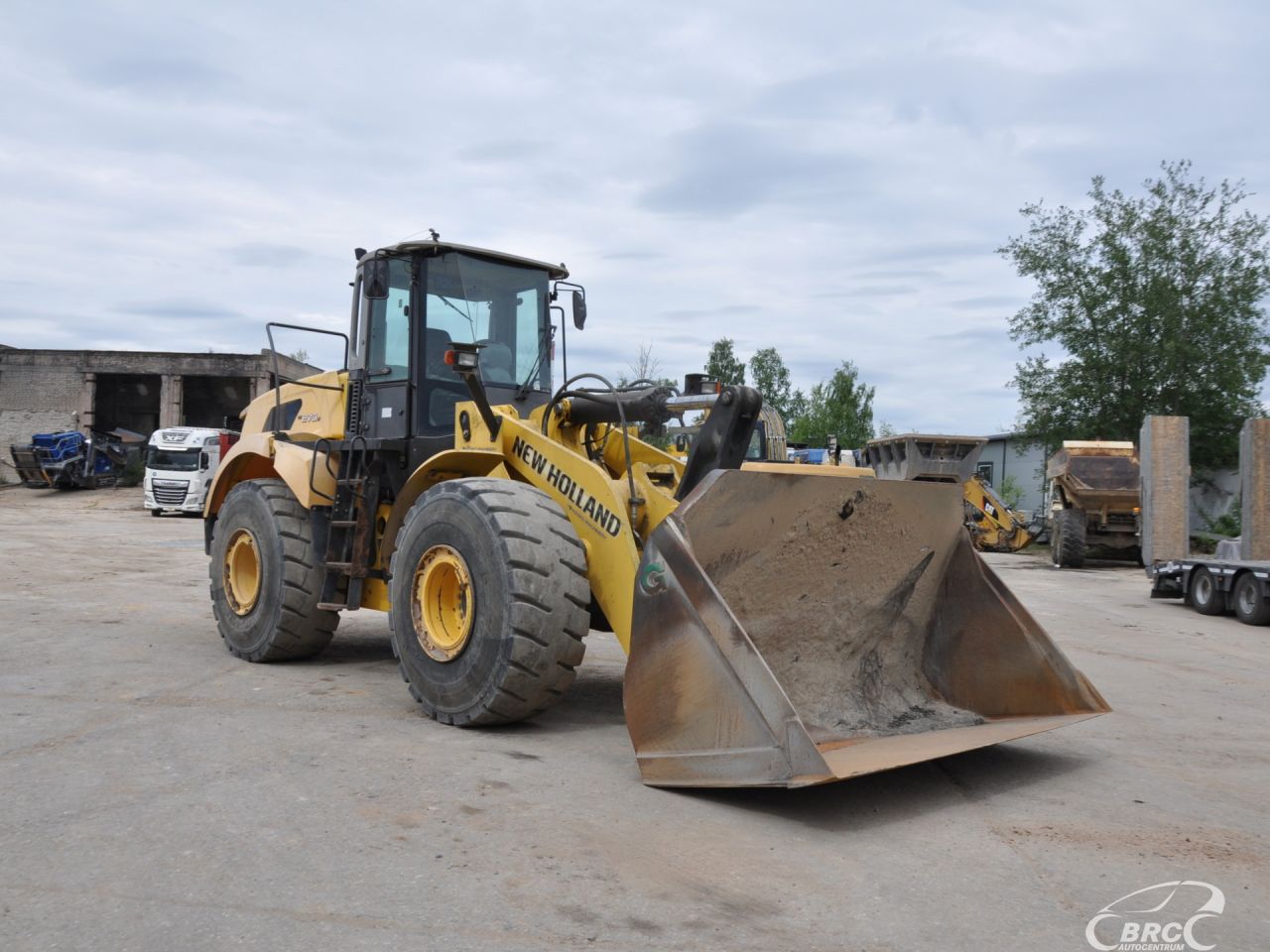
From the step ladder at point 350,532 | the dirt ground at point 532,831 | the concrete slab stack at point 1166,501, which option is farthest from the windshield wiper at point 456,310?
the concrete slab stack at point 1166,501

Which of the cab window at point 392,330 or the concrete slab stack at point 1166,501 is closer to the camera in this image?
the cab window at point 392,330

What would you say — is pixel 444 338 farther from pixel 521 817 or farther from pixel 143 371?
pixel 143 371

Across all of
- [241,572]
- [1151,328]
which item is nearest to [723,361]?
[1151,328]

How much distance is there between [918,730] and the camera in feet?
17.7

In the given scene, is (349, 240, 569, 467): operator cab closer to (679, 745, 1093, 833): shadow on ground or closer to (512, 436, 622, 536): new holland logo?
(512, 436, 622, 536): new holland logo

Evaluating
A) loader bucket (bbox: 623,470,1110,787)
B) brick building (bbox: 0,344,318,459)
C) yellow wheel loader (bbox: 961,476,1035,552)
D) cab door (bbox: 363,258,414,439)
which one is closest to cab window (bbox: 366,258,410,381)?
cab door (bbox: 363,258,414,439)

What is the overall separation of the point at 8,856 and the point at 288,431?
5119mm

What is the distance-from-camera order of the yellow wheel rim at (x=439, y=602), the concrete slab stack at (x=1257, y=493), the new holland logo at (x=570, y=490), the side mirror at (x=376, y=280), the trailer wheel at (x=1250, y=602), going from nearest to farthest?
the new holland logo at (x=570, y=490) → the yellow wheel rim at (x=439, y=602) → the side mirror at (x=376, y=280) → the trailer wheel at (x=1250, y=602) → the concrete slab stack at (x=1257, y=493)

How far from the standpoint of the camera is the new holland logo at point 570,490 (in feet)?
18.3

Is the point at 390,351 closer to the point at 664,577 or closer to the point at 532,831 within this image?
the point at 664,577

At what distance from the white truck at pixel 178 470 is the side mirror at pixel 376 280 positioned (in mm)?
23942

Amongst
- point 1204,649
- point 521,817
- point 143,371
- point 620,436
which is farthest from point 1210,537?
point 143,371

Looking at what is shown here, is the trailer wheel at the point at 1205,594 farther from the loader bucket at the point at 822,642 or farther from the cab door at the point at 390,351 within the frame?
the cab door at the point at 390,351

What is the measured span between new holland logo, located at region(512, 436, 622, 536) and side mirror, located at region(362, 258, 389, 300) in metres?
1.65
